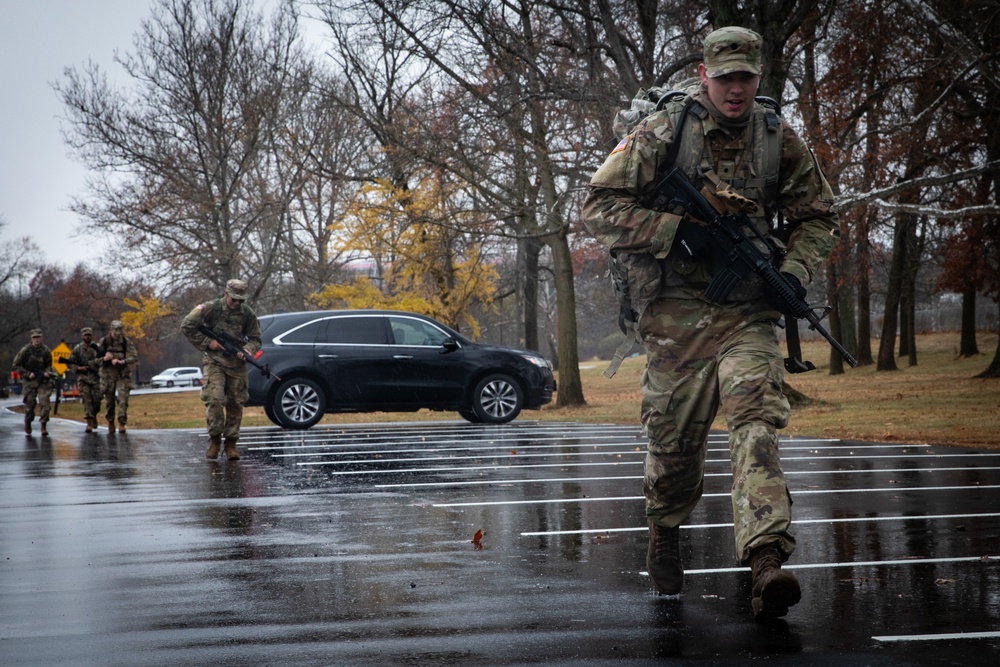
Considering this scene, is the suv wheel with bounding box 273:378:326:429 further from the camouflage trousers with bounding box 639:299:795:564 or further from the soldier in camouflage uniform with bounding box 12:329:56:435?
the camouflage trousers with bounding box 639:299:795:564

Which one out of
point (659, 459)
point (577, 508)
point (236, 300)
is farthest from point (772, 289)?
point (236, 300)

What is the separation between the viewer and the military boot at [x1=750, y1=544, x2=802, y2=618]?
13.3 feet

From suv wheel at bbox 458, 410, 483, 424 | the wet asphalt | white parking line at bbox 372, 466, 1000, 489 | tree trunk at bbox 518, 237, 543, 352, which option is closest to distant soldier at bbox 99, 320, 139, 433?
suv wheel at bbox 458, 410, 483, 424

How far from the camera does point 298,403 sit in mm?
17172

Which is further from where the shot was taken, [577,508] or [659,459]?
[577,508]

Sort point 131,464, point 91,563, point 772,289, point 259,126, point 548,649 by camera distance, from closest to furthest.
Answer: point 548,649
point 772,289
point 91,563
point 131,464
point 259,126

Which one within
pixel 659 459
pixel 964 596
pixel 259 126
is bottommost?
pixel 964 596

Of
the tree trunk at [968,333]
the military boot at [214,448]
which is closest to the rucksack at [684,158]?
the military boot at [214,448]

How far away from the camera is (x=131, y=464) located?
1261 centimetres

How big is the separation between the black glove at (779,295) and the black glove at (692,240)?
299 millimetres

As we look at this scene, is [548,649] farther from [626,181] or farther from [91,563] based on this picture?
Result: [91,563]

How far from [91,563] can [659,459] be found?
3344 millimetres

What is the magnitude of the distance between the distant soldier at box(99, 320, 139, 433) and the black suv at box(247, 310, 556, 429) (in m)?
4.40

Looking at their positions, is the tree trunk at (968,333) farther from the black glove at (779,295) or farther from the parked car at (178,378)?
the parked car at (178,378)
